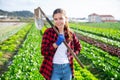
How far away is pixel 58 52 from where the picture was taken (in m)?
4.69

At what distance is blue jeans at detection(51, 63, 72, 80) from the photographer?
4658mm

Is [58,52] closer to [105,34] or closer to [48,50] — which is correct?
[48,50]

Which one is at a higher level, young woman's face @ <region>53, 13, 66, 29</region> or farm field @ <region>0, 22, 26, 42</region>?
young woman's face @ <region>53, 13, 66, 29</region>

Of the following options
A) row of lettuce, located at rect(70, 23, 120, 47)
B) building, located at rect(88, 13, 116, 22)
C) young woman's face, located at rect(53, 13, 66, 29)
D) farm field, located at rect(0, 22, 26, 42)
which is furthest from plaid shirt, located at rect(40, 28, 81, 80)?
building, located at rect(88, 13, 116, 22)

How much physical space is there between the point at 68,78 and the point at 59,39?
2.11 ft

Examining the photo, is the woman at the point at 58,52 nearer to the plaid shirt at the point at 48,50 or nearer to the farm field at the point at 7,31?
the plaid shirt at the point at 48,50

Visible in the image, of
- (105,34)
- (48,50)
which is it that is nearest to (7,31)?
(105,34)

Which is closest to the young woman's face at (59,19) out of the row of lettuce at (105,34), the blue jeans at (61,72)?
the blue jeans at (61,72)

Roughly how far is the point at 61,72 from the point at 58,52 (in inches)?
12.2

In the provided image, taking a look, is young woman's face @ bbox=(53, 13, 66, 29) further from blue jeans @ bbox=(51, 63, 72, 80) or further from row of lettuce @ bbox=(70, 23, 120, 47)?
row of lettuce @ bbox=(70, 23, 120, 47)

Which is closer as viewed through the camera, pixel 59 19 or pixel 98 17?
pixel 59 19

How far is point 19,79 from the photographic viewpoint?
8969 millimetres

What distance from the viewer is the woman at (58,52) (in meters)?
4.61

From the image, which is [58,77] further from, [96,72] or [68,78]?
[96,72]
